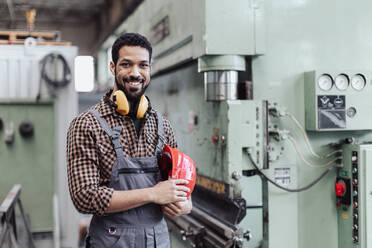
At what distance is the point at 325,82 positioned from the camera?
2664 millimetres

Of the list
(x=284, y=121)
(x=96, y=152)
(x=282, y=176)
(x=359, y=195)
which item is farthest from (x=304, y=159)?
(x=96, y=152)

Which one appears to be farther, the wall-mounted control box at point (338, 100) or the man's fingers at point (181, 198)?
the wall-mounted control box at point (338, 100)

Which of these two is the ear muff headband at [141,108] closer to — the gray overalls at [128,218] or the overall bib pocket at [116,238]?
the gray overalls at [128,218]

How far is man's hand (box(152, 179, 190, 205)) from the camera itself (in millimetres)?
1360

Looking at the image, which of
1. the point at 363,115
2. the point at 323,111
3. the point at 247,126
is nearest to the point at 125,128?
the point at 247,126

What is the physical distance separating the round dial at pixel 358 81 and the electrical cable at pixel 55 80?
7.56 feet

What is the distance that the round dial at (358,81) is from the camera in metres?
2.71

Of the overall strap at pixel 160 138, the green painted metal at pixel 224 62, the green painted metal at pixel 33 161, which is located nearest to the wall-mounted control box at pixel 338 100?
the green painted metal at pixel 224 62

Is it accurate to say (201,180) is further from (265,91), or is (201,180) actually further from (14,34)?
(14,34)

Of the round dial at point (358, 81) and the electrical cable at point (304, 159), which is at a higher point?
the round dial at point (358, 81)

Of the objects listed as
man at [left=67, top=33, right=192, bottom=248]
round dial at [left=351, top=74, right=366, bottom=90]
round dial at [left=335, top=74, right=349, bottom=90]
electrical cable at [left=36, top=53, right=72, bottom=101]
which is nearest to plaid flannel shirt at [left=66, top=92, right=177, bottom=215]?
man at [left=67, top=33, right=192, bottom=248]

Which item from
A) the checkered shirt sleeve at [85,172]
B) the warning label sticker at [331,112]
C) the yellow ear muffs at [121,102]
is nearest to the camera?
the checkered shirt sleeve at [85,172]

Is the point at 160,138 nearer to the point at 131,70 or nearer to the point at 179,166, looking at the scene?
the point at 179,166

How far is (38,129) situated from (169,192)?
243 cm
